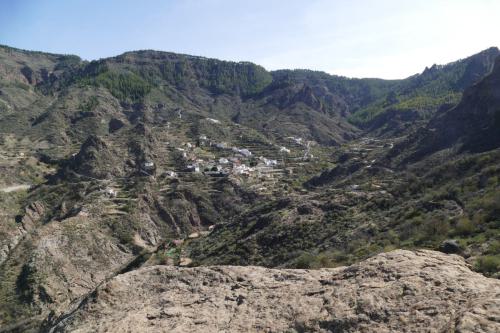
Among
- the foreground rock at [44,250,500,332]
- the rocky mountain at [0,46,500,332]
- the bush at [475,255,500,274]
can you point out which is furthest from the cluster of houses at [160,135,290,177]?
the bush at [475,255,500,274]

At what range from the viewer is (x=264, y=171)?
306 feet

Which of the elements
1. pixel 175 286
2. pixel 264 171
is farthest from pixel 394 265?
pixel 264 171

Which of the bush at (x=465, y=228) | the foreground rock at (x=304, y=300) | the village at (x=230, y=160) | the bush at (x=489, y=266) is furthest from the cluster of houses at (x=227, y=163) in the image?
the bush at (x=489, y=266)

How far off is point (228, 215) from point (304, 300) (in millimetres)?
61786

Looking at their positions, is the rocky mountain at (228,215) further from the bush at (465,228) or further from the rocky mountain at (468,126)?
the rocky mountain at (468,126)

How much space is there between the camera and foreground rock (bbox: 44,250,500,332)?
21.0 feet

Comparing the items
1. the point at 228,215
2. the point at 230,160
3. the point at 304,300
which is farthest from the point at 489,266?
the point at 230,160

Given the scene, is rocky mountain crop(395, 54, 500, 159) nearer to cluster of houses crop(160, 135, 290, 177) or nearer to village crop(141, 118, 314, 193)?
village crop(141, 118, 314, 193)

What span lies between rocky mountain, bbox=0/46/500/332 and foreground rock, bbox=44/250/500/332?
0.14 feet

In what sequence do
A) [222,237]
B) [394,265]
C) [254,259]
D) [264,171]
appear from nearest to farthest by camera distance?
[394,265] → [254,259] → [222,237] → [264,171]

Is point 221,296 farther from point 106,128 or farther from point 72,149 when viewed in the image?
point 106,128

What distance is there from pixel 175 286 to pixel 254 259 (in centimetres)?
2226

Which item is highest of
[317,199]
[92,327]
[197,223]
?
[92,327]

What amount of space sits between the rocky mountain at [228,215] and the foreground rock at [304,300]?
43 millimetres
